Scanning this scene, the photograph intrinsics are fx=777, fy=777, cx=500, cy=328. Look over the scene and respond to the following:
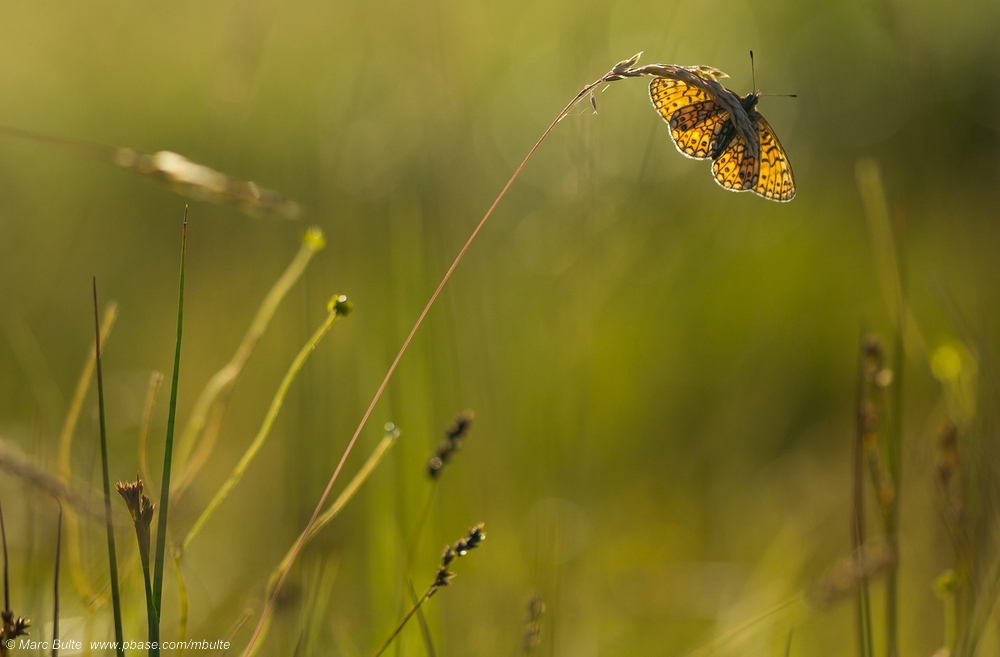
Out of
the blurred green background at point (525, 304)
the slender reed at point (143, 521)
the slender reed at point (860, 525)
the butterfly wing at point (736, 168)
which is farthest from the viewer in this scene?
the blurred green background at point (525, 304)

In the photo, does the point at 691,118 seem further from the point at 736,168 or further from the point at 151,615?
the point at 151,615

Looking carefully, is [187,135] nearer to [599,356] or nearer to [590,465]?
[599,356]

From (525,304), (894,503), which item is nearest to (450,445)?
(894,503)

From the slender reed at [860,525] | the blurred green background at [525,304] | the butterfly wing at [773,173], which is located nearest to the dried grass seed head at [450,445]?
the blurred green background at [525,304]

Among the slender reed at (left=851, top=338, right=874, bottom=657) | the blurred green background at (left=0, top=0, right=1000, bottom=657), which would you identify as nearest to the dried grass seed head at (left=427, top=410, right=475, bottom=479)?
the blurred green background at (left=0, top=0, right=1000, bottom=657)

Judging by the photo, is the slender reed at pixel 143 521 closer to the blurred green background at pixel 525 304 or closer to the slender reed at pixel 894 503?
the blurred green background at pixel 525 304

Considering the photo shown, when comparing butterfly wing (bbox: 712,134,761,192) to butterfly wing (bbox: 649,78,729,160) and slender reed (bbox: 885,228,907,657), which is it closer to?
butterfly wing (bbox: 649,78,729,160)
